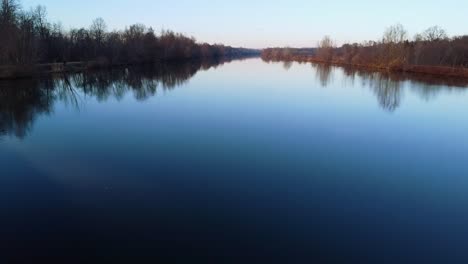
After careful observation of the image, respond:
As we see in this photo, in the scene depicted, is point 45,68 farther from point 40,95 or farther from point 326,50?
point 326,50

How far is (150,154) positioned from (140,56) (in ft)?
177

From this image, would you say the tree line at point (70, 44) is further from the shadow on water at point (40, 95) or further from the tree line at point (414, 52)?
the tree line at point (414, 52)

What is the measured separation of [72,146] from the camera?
1020 cm

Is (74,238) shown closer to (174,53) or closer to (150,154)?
(150,154)

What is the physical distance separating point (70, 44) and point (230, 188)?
46733mm

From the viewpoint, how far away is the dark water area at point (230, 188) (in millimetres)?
5129

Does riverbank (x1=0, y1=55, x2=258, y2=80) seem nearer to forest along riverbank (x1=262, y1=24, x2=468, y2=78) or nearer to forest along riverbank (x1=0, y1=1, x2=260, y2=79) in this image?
forest along riverbank (x1=0, y1=1, x2=260, y2=79)

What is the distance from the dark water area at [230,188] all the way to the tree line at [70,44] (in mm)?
17980

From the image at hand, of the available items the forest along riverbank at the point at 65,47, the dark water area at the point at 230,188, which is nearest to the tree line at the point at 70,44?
the forest along riverbank at the point at 65,47

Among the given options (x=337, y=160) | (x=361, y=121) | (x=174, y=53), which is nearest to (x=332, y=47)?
(x=174, y=53)

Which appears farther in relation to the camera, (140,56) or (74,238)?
(140,56)

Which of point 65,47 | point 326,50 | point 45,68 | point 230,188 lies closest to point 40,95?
point 45,68

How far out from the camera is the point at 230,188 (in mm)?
7301

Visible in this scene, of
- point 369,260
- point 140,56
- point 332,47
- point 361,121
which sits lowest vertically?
point 369,260
